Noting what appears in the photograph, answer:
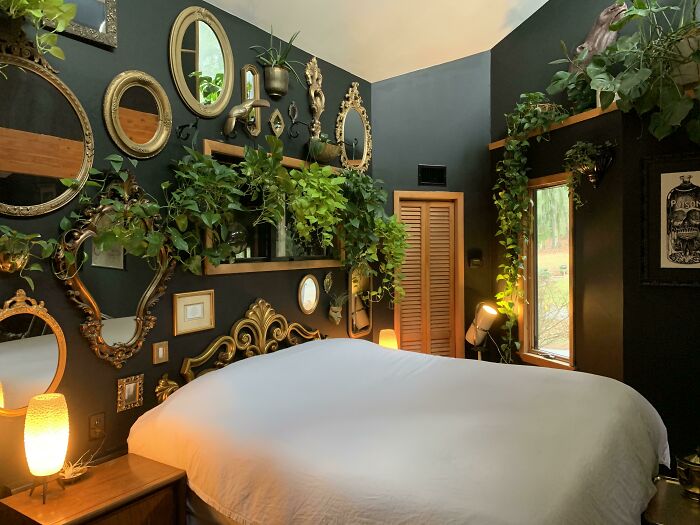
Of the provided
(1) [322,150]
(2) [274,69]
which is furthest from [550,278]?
(2) [274,69]

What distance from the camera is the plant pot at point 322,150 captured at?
338 cm

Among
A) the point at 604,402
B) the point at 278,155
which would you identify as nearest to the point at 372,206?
the point at 278,155

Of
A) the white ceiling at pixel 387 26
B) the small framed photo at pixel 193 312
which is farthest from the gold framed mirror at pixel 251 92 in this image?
the small framed photo at pixel 193 312

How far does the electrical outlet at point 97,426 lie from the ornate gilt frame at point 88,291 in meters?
0.21

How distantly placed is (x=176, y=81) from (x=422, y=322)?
2.91m

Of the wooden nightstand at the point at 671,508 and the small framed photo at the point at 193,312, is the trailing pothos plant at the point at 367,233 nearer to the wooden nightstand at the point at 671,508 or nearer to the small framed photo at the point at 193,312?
the small framed photo at the point at 193,312

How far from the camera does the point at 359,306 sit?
4012 mm

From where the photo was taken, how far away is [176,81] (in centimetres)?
253

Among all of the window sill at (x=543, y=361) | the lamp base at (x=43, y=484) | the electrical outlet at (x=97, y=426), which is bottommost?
the window sill at (x=543, y=361)

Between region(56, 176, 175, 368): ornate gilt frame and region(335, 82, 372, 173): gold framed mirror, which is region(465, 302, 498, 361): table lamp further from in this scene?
region(56, 176, 175, 368): ornate gilt frame

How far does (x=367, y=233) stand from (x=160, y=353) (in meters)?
1.69

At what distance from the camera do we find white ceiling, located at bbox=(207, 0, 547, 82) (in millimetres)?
3047

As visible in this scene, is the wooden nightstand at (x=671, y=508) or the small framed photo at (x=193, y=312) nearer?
the wooden nightstand at (x=671, y=508)

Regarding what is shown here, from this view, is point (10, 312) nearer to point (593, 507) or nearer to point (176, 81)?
point (176, 81)
